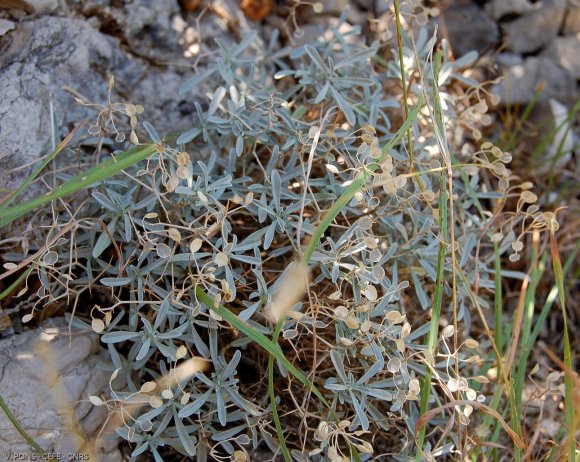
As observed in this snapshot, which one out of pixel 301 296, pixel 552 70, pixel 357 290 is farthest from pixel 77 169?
pixel 552 70

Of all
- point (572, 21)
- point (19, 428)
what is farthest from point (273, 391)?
point (572, 21)

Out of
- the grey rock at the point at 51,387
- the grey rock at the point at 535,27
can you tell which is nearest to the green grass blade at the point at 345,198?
the grey rock at the point at 51,387

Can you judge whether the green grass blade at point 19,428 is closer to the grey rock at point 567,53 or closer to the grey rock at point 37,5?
the grey rock at point 37,5

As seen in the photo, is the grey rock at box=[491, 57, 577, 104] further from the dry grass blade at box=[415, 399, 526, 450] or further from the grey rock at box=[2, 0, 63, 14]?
the grey rock at box=[2, 0, 63, 14]

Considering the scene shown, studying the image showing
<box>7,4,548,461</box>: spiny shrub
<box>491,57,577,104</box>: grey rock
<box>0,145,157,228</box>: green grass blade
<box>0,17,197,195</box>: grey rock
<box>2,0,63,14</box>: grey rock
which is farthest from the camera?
<box>491,57,577,104</box>: grey rock

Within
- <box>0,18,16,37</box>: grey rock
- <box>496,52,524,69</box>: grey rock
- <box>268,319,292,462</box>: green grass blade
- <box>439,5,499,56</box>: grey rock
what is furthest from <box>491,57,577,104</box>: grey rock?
<box>0,18,16,37</box>: grey rock

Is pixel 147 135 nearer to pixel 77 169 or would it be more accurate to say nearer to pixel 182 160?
pixel 77 169

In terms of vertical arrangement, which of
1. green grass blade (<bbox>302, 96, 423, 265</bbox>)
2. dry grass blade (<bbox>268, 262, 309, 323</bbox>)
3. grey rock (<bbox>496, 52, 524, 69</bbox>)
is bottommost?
grey rock (<bbox>496, 52, 524, 69</bbox>)

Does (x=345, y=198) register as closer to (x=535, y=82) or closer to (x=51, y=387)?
(x=51, y=387)
